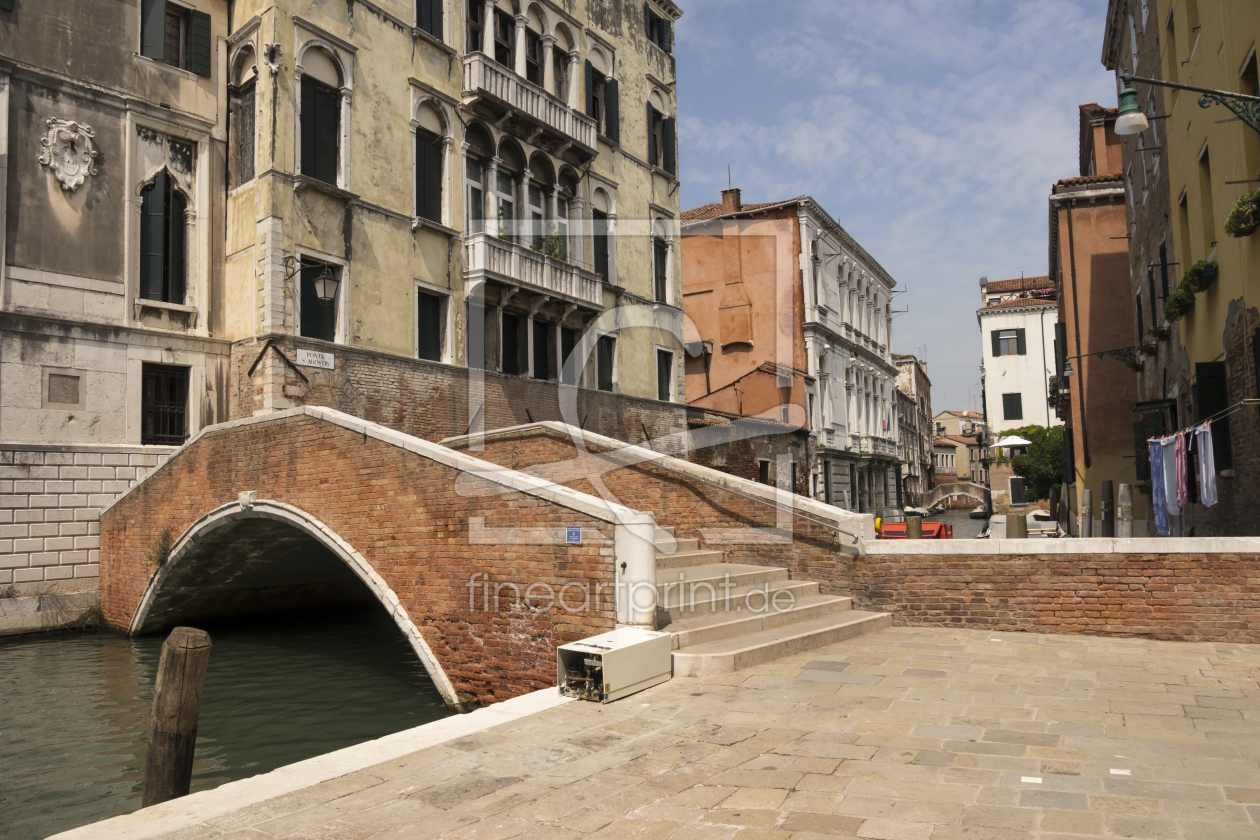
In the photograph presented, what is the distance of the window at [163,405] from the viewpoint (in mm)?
13500

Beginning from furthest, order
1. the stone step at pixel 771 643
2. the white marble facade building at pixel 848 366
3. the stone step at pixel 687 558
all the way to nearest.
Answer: the white marble facade building at pixel 848 366 → the stone step at pixel 687 558 → the stone step at pixel 771 643

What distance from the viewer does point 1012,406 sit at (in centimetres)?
4084

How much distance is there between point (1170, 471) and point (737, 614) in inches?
248

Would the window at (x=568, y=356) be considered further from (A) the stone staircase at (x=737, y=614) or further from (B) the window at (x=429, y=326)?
(A) the stone staircase at (x=737, y=614)

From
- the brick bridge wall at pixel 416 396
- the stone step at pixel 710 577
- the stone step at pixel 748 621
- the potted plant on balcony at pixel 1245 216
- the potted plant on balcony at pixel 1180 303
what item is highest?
the potted plant on balcony at pixel 1245 216

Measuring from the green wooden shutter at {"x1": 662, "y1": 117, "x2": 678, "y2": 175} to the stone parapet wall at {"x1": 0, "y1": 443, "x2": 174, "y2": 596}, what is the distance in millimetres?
14934

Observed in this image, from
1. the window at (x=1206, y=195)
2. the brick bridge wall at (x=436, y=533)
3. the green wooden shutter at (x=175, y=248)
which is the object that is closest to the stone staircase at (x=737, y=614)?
the brick bridge wall at (x=436, y=533)

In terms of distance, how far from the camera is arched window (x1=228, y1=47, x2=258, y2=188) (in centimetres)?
1406

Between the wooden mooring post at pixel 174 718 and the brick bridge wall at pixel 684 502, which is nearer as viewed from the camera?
the wooden mooring post at pixel 174 718

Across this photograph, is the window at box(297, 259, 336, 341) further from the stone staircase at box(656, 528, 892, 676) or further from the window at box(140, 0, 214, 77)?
the stone staircase at box(656, 528, 892, 676)

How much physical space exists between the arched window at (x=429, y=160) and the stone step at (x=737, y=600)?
10.3 metres

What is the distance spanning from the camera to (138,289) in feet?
44.3

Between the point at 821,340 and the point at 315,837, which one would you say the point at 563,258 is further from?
the point at 315,837

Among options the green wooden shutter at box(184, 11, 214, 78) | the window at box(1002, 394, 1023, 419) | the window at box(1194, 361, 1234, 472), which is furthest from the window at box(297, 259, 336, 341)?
the window at box(1002, 394, 1023, 419)
